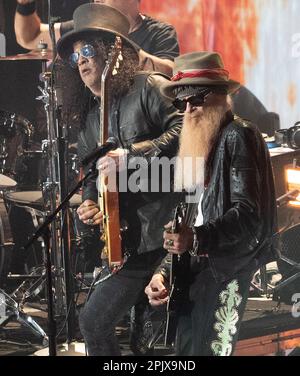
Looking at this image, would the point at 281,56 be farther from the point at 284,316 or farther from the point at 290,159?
the point at 284,316

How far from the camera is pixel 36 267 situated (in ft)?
16.3

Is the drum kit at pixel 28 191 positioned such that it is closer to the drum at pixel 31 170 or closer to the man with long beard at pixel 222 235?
the drum at pixel 31 170

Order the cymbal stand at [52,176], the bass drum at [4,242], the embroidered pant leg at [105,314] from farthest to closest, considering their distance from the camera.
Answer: the bass drum at [4,242], the cymbal stand at [52,176], the embroidered pant leg at [105,314]

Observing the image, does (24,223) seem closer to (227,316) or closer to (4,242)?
(4,242)

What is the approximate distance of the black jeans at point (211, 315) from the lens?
350 centimetres

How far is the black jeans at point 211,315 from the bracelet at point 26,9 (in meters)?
2.08

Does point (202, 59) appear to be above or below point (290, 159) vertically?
above

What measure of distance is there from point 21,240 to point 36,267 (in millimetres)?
221

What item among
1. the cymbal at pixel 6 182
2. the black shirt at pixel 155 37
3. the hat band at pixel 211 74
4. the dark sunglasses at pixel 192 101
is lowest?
the cymbal at pixel 6 182

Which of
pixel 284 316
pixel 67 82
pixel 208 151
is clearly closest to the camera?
pixel 208 151

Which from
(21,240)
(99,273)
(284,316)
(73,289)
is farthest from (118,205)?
(284,316)

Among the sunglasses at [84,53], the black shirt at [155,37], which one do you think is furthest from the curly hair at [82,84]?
the black shirt at [155,37]

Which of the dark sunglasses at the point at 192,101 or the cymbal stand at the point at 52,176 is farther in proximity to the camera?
the cymbal stand at the point at 52,176

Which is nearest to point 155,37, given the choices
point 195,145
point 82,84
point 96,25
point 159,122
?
point 96,25
